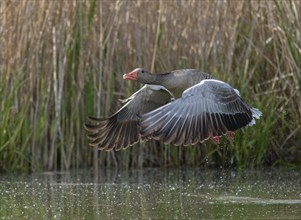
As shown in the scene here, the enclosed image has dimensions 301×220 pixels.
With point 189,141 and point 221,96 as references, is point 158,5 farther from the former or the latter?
point 189,141

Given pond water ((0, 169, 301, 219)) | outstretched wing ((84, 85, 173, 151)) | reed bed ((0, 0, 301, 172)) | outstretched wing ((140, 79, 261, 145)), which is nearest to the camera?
pond water ((0, 169, 301, 219))

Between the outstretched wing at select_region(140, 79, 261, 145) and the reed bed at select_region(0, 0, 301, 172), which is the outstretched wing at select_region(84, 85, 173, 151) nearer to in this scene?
the outstretched wing at select_region(140, 79, 261, 145)

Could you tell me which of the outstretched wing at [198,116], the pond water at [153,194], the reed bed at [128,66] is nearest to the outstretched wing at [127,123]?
the pond water at [153,194]

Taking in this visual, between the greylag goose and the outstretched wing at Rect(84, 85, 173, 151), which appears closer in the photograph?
the greylag goose

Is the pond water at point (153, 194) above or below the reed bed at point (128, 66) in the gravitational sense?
below

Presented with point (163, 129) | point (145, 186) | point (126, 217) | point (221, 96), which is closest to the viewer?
point (126, 217)

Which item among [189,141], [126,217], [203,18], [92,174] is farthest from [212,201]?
[203,18]

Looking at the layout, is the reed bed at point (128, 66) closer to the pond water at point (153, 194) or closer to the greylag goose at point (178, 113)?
the pond water at point (153, 194)

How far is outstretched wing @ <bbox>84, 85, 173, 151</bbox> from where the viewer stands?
808 centimetres

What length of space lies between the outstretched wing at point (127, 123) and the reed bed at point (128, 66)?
138cm

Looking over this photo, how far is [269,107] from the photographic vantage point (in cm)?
955

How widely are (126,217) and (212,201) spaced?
114cm

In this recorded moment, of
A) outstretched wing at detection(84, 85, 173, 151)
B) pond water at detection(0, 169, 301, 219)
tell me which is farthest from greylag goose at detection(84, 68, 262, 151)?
pond water at detection(0, 169, 301, 219)

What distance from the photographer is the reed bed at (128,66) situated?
30.6 ft
